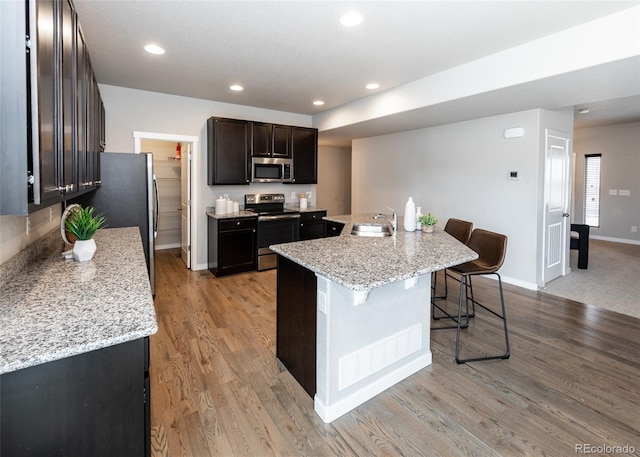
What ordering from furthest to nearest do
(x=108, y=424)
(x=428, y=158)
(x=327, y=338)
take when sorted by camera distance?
(x=428, y=158), (x=327, y=338), (x=108, y=424)

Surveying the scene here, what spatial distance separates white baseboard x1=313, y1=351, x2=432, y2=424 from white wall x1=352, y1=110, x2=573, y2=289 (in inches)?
109

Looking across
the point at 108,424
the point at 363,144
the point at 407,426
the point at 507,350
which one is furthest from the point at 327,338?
the point at 363,144

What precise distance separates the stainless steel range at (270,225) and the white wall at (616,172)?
23.1 feet

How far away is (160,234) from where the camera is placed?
6691 mm

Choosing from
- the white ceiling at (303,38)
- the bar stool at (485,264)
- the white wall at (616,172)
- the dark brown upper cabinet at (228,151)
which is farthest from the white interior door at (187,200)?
the white wall at (616,172)

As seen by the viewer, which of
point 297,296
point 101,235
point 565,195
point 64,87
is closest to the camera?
point 64,87

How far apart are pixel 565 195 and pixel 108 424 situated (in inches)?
226

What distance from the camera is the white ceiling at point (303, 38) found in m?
2.42

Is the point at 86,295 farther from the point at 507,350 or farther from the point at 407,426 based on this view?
the point at 507,350

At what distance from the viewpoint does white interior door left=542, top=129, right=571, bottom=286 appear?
436 cm

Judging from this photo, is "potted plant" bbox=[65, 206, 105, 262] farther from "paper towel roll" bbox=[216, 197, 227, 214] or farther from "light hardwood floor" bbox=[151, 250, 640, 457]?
"paper towel roll" bbox=[216, 197, 227, 214]

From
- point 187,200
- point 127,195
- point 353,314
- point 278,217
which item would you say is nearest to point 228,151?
point 187,200

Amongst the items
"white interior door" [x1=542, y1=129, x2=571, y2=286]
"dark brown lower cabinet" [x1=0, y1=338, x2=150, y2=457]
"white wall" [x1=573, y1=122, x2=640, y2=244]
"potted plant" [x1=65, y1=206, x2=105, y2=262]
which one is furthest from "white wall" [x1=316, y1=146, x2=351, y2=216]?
"dark brown lower cabinet" [x1=0, y1=338, x2=150, y2=457]

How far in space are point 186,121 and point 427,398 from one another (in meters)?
4.74
